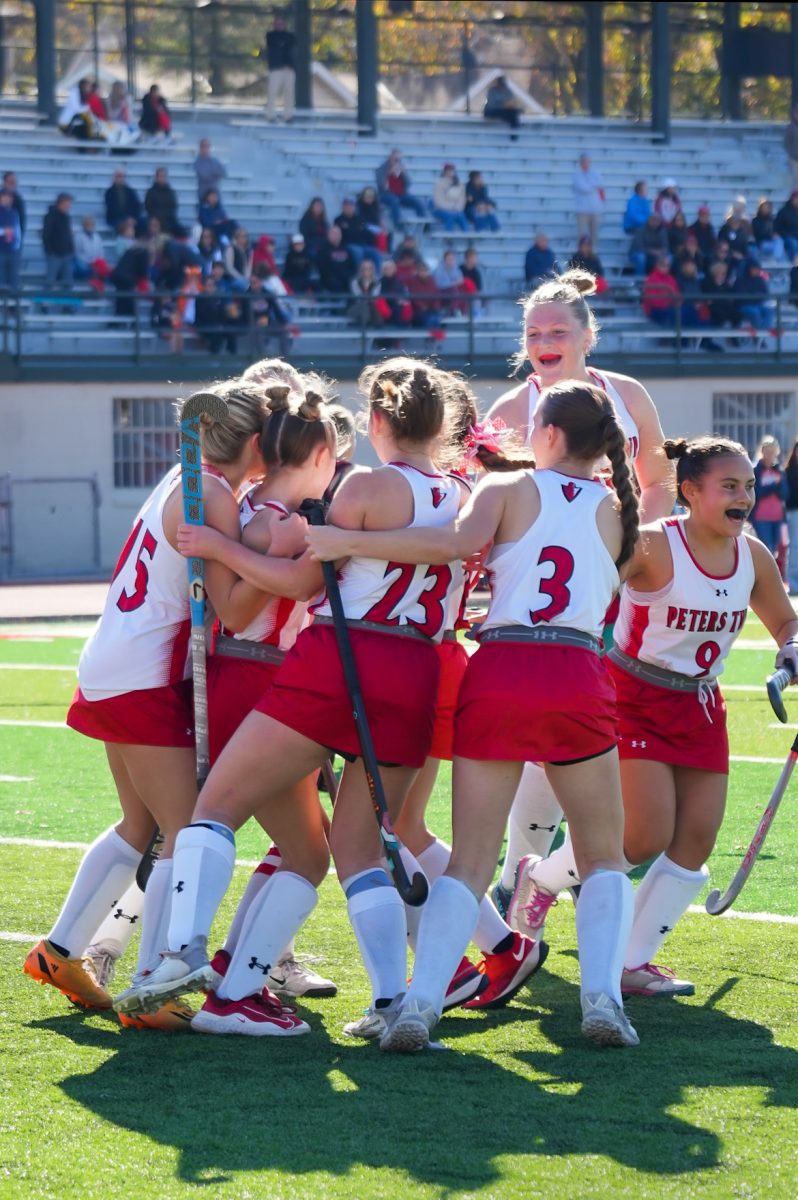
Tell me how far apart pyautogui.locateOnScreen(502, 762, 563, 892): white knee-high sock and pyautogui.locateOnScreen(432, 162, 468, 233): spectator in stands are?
2303 centimetres

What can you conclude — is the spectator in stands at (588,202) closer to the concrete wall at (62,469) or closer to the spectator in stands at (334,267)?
the spectator in stands at (334,267)

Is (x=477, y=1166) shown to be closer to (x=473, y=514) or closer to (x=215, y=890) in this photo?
(x=215, y=890)

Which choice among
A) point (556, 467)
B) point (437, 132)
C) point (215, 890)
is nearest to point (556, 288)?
point (556, 467)

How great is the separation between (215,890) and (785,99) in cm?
3488

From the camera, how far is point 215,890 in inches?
184

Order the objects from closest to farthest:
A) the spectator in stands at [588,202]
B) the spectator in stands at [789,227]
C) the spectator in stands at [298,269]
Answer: the spectator in stands at [298,269]
the spectator in stands at [588,202]
the spectator in stands at [789,227]

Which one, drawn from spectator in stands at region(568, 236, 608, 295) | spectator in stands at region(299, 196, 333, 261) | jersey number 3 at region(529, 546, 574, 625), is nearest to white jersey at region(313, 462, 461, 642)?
jersey number 3 at region(529, 546, 574, 625)

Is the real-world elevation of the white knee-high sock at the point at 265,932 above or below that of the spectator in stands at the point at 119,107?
below

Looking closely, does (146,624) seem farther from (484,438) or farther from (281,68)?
(281,68)

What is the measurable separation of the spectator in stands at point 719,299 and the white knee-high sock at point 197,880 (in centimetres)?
2320

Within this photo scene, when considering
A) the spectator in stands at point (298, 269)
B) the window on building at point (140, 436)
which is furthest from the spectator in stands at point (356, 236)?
the window on building at point (140, 436)

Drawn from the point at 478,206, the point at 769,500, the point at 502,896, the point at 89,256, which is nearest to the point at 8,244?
the point at 89,256

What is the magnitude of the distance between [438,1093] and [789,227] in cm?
2703

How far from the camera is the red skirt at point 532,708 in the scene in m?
4.61
